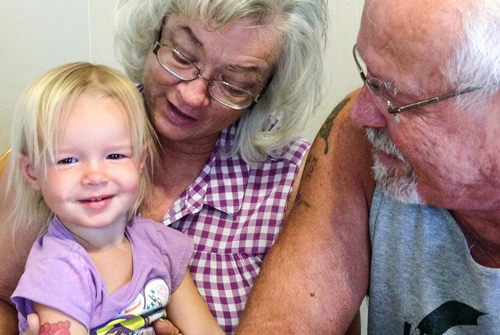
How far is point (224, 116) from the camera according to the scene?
1.68 metres

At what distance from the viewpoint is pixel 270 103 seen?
5.90 ft

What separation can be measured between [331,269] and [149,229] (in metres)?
0.46

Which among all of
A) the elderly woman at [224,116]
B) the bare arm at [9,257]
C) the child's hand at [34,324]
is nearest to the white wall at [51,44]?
the elderly woman at [224,116]

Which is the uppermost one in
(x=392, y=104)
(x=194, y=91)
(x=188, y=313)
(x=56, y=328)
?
(x=392, y=104)

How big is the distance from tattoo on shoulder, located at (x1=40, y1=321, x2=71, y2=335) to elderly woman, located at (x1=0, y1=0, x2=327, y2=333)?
345mm

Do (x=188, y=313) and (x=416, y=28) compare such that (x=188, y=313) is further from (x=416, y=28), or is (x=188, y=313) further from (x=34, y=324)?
(x=416, y=28)

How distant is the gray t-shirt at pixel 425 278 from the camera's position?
122cm

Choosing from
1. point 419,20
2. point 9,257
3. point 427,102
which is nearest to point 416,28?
point 419,20

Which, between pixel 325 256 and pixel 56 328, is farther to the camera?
pixel 325 256

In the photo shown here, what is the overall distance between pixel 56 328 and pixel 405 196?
759 mm

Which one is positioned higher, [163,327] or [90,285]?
[90,285]

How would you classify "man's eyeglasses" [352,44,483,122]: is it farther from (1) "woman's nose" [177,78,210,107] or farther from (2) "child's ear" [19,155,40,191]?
(2) "child's ear" [19,155,40,191]

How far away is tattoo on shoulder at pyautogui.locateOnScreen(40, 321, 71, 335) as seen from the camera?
1229mm

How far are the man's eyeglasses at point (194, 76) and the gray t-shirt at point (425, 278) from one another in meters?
0.49
